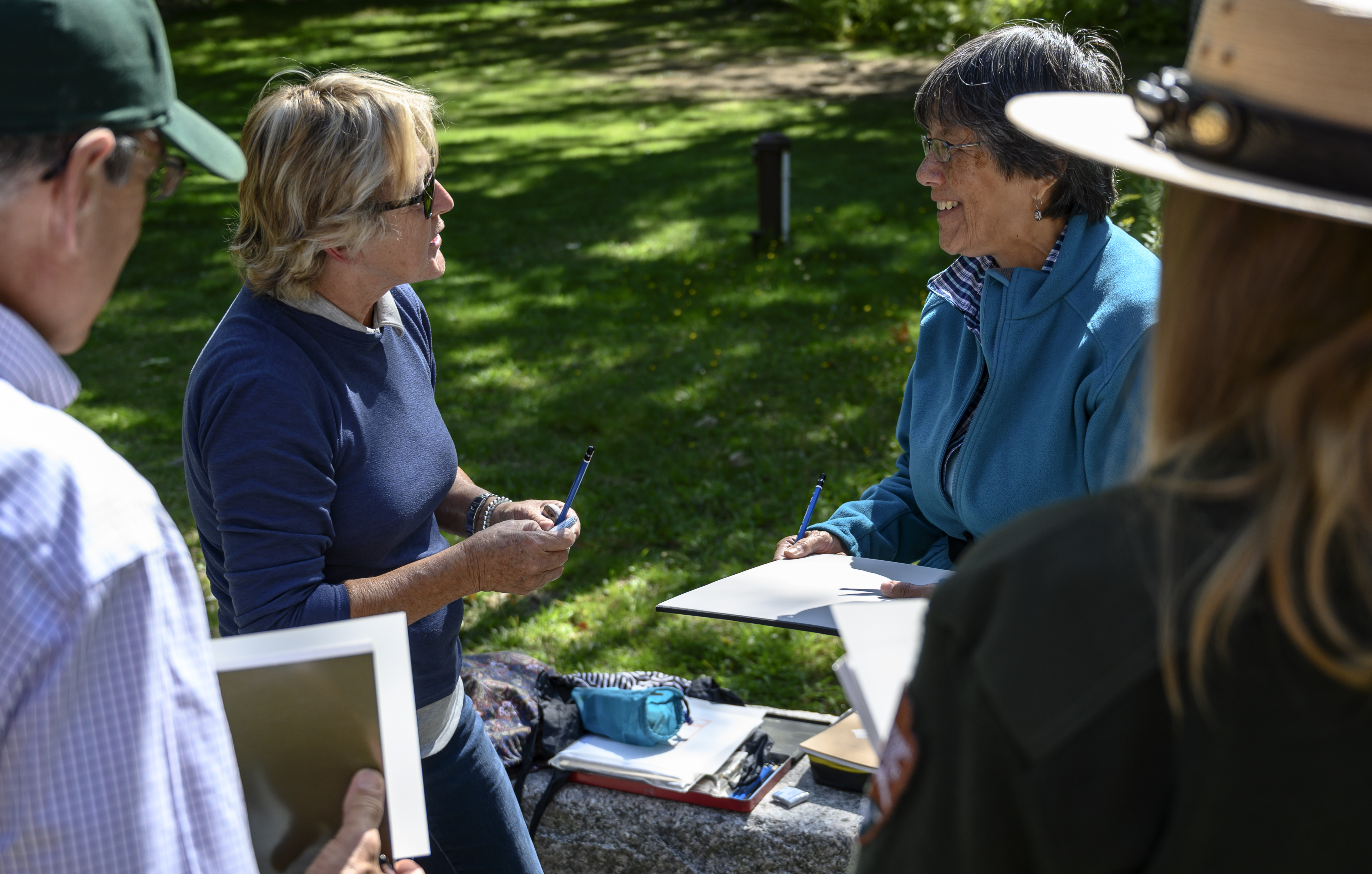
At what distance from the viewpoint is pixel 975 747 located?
896mm

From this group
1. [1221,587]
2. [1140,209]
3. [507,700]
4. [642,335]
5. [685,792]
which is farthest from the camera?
[642,335]

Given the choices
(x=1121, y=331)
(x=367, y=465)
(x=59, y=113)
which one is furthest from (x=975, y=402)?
(x=59, y=113)

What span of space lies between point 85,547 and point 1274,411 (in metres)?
1.07

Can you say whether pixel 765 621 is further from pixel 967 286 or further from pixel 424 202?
pixel 424 202

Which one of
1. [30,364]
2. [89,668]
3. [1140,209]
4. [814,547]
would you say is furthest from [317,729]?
[1140,209]

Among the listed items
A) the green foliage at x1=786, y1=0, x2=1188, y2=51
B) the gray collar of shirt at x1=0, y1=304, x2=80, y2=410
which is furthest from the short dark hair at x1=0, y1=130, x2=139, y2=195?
the green foliage at x1=786, y1=0, x2=1188, y2=51

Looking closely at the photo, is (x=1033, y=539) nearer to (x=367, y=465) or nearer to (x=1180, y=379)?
(x=1180, y=379)

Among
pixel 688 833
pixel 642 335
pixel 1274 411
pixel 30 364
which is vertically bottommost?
pixel 642 335

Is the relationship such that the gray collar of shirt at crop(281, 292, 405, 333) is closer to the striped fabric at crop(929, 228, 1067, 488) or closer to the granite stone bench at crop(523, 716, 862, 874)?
the striped fabric at crop(929, 228, 1067, 488)

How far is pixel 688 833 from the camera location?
320cm

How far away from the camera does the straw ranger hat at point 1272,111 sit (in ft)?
2.84

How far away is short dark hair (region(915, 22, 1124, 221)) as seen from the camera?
250 centimetres

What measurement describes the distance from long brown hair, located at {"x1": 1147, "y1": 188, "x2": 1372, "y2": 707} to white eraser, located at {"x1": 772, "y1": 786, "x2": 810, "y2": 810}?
8.09 feet

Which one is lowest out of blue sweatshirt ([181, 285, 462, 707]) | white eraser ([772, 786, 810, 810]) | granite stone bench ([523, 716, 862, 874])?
granite stone bench ([523, 716, 862, 874])
